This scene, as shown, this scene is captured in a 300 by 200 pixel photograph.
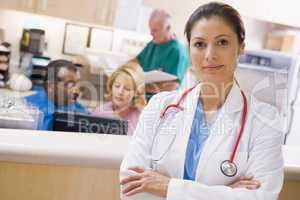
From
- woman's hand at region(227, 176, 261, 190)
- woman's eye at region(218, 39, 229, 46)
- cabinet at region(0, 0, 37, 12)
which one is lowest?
woman's hand at region(227, 176, 261, 190)

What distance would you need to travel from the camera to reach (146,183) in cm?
93

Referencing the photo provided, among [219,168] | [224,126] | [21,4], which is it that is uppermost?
[21,4]

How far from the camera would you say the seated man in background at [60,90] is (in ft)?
6.97

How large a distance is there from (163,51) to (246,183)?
160cm

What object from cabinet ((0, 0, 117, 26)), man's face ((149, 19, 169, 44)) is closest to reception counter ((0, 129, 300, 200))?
man's face ((149, 19, 169, 44))

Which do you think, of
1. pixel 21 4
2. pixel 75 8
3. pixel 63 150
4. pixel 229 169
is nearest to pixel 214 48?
pixel 229 169

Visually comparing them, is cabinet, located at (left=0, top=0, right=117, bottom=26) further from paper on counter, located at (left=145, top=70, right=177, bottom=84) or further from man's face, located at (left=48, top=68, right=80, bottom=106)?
paper on counter, located at (left=145, top=70, right=177, bottom=84)

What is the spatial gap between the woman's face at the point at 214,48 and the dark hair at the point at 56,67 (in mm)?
1704

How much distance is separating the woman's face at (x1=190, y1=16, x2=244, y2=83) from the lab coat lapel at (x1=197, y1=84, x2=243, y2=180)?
7cm

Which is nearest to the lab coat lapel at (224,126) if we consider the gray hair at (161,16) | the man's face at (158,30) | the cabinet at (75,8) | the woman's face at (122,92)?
the woman's face at (122,92)

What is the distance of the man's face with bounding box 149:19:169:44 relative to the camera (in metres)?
2.45

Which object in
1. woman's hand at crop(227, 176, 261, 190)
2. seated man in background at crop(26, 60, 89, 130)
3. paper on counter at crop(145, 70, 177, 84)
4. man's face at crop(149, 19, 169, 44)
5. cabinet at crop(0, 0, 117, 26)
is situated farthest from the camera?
cabinet at crop(0, 0, 117, 26)

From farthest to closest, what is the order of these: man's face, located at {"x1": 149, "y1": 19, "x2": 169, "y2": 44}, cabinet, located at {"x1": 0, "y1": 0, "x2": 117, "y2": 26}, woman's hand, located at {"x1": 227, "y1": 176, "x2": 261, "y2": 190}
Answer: cabinet, located at {"x1": 0, "y1": 0, "x2": 117, "y2": 26}
man's face, located at {"x1": 149, "y1": 19, "x2": 169, "y2": 44}
woman's hand, located at {"x1": 227, "y1": 176, "x2": 261, "y2": 190}

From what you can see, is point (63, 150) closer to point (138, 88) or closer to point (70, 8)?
point (138, 88)
